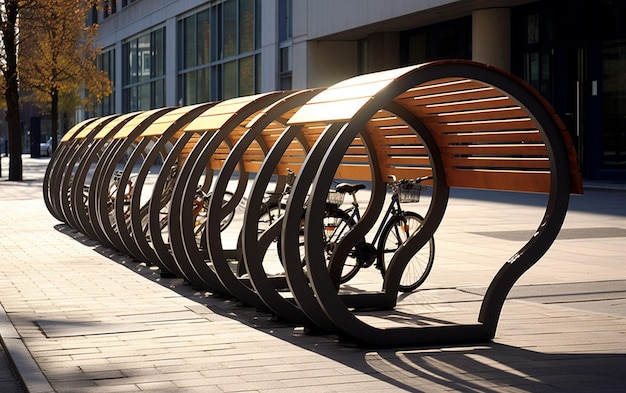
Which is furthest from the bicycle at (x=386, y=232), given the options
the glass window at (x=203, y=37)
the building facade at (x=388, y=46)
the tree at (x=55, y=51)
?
the glass window at (x=203, y=37)

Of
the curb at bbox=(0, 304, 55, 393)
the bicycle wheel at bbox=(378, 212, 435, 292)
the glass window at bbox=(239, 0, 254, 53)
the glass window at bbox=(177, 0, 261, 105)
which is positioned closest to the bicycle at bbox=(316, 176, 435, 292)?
the bicycle wheel at bbox=(378, 212, 435, 292)

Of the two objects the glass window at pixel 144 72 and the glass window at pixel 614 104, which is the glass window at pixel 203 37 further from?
the glass window at pixel 614 104

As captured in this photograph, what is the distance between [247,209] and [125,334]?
1.09 meters

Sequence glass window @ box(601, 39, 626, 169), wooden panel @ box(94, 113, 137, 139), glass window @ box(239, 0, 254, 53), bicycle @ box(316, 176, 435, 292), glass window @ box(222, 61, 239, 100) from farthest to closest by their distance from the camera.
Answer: glass window @ box(222, 61, 239, 100) → glass window @ box(239, 0, 254, 53) → glass window @ box(601, 39, 626, 169) → wooden panel @ box(94, 113, 137, 139) → bicycle @ box(316, 176, 435, 292)

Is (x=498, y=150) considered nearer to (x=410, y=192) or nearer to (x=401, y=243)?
(x=410, y=192)

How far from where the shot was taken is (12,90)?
32438mm

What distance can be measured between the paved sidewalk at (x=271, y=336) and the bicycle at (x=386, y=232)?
220 millimetres

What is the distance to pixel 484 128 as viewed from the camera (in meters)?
7.42

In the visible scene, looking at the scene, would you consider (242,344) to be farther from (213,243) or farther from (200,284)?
(200,284)

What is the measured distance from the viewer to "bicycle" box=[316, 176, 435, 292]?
8.88 meters

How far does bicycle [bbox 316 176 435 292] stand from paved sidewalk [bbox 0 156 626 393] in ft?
0.72

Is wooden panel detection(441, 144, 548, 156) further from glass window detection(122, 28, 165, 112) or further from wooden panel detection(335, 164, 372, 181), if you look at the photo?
glass window detection(122, 28, 165, 112)

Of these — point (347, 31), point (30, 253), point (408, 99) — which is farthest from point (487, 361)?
point (347, 31)

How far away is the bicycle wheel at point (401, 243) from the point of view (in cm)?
902
